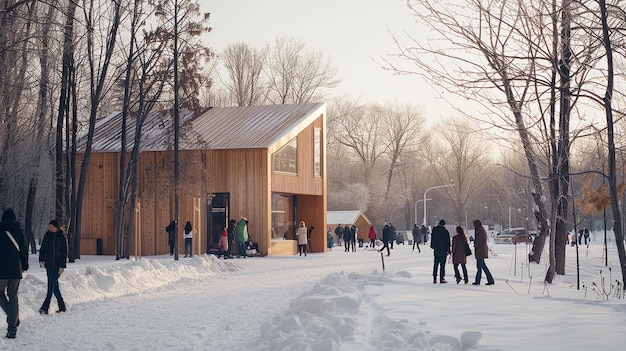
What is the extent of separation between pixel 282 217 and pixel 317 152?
443cm

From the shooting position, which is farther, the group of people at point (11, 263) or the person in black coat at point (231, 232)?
the person in black coat at point (231, 232)

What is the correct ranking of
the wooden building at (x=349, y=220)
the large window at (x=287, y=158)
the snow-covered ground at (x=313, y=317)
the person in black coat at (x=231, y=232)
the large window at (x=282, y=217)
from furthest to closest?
the wooden building at (x=349, y=220) → the large window at (x=282, y=217) → the large window at (x=287, y=158) → the person in black coat at (x=231, y=232) → the snow-covered ground at (x=313, y=317)

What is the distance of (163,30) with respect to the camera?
99.3ft

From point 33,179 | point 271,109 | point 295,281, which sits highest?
point 271,109

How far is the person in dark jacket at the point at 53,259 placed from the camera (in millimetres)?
13945

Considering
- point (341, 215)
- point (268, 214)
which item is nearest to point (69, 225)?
point (268, 214)

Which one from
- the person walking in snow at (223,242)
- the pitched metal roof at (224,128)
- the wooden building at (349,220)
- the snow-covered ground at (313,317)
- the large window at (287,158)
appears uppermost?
the pitched metal roof at (224,128)

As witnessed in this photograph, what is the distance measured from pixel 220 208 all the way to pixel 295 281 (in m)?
15.7

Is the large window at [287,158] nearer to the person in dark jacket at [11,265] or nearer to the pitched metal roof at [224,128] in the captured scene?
the pitched metal roof at [224,128]

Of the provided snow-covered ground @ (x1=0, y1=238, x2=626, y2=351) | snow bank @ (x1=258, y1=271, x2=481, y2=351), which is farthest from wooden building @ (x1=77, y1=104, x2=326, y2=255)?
snow bank @ (x1=258, y1=271, x2=481, y2=351)

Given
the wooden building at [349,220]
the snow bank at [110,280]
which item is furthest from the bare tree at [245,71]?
the snow bank at [110,280]

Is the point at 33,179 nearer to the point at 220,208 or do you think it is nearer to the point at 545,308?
the point at 220,208

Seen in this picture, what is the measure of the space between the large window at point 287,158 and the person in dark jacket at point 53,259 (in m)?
22.9

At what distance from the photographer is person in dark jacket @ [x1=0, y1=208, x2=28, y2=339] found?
36.9 feet
